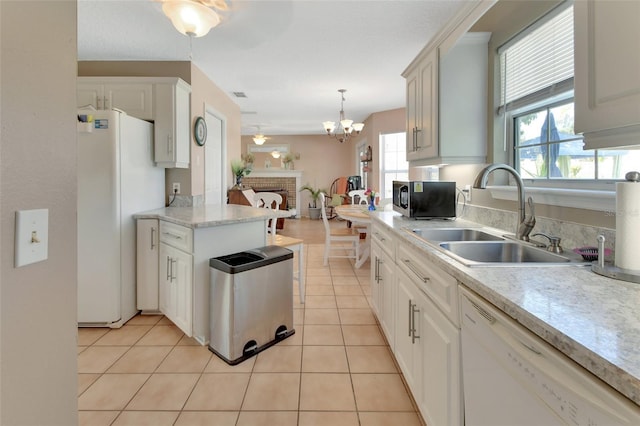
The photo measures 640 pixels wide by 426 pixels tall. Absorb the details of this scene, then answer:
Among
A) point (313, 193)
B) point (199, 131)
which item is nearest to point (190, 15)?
point (199, 131)

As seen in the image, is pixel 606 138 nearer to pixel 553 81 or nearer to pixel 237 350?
pixel 553 81

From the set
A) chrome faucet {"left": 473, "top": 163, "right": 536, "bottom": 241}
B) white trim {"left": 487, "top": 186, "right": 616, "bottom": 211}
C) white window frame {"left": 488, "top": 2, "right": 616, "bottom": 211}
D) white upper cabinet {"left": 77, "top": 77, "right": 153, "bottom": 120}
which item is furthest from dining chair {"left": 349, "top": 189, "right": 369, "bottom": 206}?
chrome faucet {"left": 473, "top": 163, "right": 536, "bottom": 241}

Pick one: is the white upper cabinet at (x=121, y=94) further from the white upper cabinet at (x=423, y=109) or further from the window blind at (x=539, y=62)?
the window blind at (x=539, y=62)

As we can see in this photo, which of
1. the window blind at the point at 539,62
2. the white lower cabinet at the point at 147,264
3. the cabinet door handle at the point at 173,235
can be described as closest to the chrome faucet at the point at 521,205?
the window blind at the point at 539,62

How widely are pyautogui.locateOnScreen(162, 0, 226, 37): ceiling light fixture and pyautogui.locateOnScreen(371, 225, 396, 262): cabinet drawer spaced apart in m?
1.88

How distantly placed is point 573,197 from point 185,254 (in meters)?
2.29

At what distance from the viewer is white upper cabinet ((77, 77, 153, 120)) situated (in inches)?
123

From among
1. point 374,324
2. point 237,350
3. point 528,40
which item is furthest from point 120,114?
point 528,40

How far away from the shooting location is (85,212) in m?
2.54

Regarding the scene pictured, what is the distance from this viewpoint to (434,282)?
1.33m

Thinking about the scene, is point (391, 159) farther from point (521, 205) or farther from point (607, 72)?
point (607, 72)

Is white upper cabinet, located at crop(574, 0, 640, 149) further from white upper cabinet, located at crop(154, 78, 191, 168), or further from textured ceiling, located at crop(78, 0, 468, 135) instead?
→ white upper cabinet, located at crop(154, 78, 191, 168)

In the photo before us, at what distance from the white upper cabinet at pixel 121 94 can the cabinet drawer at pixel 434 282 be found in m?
2.82

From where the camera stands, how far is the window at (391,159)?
6617mm
